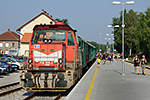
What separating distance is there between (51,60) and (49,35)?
1.73 meters

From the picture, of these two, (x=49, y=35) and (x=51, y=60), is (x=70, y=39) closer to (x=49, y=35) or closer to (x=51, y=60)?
(x=49, y=35)

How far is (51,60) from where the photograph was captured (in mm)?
10422

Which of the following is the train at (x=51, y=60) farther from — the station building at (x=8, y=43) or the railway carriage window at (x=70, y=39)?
the station building at (x=8, y=43)

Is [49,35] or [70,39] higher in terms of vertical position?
[49,35]

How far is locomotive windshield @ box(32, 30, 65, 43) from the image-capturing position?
37.9ft

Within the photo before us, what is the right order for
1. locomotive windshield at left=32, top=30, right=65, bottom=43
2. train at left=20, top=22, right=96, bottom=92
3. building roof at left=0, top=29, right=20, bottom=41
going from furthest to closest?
building roof at left=0, top=29, right=20, bottom=41 < locomotive windshield at left=32, top=30, right=65, bottom=43 < train at left=20, top=22, right=96, bottom=92

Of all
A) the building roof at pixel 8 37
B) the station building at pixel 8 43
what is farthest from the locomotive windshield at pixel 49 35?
the building roof at pixel 8 37

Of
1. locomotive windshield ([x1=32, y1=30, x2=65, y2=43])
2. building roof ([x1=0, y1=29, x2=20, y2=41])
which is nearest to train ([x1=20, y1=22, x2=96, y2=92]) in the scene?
locomotive windshield ([x1=32, y1=30, x2=65, y2=43])

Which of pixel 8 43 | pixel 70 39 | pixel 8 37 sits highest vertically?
pixel 8 37

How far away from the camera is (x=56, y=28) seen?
1159 cm

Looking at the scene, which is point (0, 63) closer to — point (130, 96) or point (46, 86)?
point (46, 86)

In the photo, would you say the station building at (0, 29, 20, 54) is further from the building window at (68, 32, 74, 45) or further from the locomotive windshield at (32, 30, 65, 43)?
the building window at (68, 32, 74, 45)

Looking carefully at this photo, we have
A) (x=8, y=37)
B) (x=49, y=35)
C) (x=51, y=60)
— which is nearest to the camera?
(x=51, y=60)

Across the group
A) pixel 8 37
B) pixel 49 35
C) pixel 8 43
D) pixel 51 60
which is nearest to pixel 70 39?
pixel 49 35
